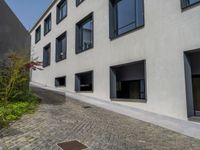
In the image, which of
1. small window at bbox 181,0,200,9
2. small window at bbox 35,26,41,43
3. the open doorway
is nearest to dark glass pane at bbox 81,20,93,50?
small window at bbox 181,0,200,9

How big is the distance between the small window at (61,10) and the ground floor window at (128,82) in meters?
9.89

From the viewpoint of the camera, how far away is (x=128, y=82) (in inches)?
491

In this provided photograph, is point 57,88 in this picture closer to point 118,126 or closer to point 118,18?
point 118,18

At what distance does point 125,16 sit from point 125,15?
0.06 m

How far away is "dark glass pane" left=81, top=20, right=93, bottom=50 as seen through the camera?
15.4 meters

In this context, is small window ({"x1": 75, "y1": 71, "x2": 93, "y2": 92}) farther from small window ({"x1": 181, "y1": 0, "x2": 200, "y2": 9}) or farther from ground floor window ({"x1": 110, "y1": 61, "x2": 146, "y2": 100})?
small window ({"x1": 181, "y1": 0, "x2": 200, "y2": 9})

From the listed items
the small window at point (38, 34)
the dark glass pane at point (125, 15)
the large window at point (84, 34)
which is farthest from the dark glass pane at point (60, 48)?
the dark glass pane at point (125, 15)

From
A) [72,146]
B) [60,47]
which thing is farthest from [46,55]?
[72,146]

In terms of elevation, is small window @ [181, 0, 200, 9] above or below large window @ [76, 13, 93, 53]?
below

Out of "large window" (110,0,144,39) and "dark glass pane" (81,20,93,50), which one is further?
"dark glass pane" (81,20,93,50)

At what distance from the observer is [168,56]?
8.68 meters

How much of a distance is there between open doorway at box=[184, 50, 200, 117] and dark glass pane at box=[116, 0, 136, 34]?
13.7ft

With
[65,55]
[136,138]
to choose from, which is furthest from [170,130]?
[65,55]

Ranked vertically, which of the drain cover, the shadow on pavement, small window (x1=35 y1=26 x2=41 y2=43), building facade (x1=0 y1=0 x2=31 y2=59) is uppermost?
small window (x1=35 y1=26 x2=41 y2=43)
